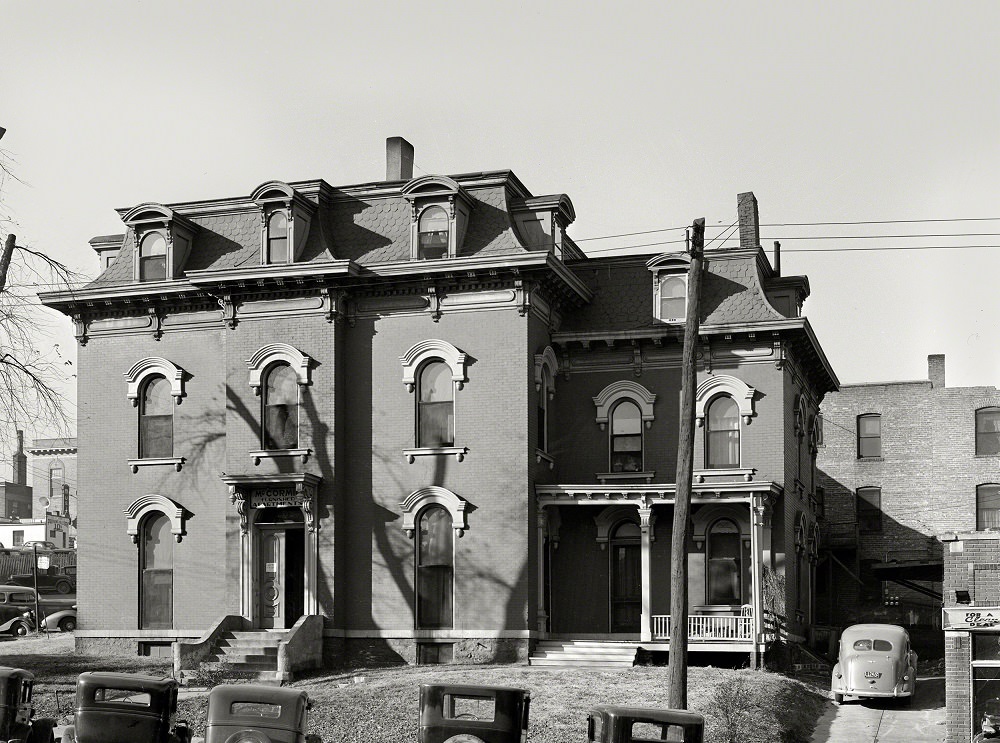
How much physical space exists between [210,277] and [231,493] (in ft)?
16.3

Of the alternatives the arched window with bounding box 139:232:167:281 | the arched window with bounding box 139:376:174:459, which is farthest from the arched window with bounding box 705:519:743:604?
the arched window with bounding box 139:232:167:281

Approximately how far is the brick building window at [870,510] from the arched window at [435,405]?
2567cm

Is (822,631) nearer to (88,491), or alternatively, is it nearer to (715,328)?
(715,328)

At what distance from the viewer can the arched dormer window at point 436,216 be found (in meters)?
30.4

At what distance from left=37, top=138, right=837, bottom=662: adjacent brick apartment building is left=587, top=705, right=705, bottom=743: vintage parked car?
15.0 metres

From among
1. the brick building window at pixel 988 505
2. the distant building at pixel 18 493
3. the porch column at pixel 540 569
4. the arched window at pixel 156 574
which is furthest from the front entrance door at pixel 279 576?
the distant building at pixel 18 493

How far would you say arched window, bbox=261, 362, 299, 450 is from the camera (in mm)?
30844

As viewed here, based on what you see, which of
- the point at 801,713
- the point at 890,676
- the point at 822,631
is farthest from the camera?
the point at 822,631

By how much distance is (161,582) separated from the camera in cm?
3203

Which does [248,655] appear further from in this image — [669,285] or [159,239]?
[669,285]

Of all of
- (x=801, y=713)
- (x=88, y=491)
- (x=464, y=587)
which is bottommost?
(x=801, y=713)

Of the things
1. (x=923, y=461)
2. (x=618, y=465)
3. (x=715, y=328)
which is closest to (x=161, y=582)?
(x=618, y=465)

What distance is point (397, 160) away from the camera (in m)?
34.1

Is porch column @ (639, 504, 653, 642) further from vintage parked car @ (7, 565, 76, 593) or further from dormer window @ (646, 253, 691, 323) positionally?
vintage parked car @ (7, 565, 76, 593)
